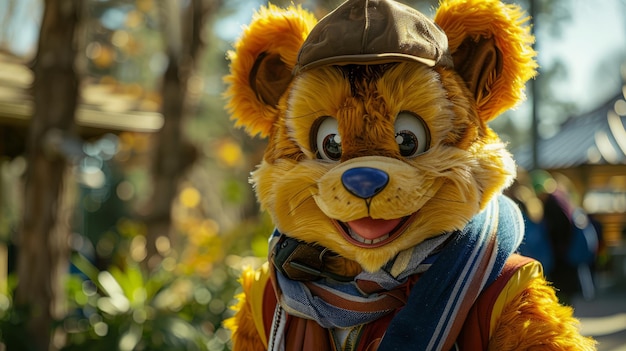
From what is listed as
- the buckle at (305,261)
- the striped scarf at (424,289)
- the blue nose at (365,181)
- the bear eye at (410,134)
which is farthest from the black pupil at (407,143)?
the buckle at (305,261)

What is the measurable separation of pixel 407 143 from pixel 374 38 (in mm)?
299

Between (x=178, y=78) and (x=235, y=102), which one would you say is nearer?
(x=235, y=102)

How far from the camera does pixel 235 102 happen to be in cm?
227

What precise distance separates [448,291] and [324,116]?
587 mm

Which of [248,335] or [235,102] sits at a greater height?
[235,102]

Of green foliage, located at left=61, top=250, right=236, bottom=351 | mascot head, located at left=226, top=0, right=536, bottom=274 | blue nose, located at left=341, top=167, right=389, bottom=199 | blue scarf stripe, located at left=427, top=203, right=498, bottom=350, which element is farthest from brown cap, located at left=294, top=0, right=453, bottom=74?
green foliage, located at left=61, top=250, right=236, bottom=351

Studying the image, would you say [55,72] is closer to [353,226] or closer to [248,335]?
[248,335]

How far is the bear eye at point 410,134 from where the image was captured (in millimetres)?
1898

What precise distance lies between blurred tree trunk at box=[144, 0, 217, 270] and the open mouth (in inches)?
254

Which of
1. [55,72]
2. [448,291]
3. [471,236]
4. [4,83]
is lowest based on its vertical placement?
[4,83]

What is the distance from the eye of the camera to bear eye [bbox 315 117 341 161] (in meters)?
1.94

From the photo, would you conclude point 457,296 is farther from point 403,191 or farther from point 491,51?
point 491,51

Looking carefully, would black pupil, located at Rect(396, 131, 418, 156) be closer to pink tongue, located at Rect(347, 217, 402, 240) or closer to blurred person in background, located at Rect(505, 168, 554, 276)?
pink tongue, located at Rect(347, 217, 402, 240)

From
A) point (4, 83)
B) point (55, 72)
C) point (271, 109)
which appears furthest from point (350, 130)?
point (4, 83)
